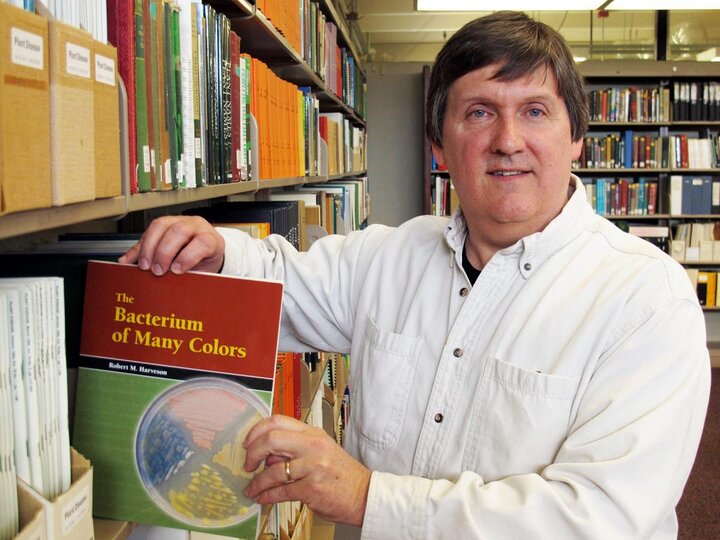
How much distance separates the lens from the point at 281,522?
2164mm

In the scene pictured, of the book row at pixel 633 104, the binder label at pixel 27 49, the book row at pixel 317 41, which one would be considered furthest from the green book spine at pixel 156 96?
the book row at pixel 633 104

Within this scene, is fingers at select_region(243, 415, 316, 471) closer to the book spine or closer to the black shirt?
the book spine

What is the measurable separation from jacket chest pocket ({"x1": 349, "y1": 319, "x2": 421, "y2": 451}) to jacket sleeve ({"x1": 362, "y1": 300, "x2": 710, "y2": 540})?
277 mm

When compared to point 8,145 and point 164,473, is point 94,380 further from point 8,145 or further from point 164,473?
point 8,145

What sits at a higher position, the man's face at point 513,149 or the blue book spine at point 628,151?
the blue book spine at point 628,151

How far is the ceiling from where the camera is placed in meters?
8.09

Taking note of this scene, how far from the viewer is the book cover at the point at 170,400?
38.0 inches

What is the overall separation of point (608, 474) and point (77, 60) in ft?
2.86

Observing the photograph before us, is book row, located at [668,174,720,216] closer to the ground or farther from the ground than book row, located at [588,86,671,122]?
closer to the ground

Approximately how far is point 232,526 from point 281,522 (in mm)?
1253

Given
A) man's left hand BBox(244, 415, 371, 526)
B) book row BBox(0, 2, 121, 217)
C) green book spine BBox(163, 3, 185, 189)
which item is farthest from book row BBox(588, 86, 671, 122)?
book row BBox(0, 2, 121, 217)

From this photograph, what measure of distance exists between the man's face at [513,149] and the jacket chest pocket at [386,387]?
28 centimetres

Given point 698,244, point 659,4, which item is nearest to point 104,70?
point 659,4

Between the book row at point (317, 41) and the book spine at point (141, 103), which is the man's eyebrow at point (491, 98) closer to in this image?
the book spine at point (141, 103)
